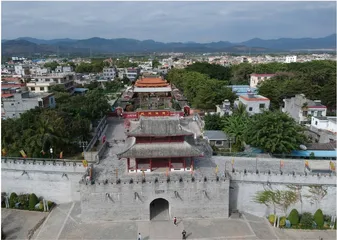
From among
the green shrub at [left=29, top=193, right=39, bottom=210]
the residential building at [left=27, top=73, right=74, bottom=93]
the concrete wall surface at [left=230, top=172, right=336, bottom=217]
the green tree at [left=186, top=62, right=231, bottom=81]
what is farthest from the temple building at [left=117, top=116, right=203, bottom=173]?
the green tree at [left=186, top=62, right=231, bottom=81]

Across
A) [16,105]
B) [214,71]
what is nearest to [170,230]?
[16,105]

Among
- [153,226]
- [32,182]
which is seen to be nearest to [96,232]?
[153,226]

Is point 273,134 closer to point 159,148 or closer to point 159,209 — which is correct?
point 159,148

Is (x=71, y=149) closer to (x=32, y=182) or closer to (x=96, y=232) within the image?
(x=32, y=182)

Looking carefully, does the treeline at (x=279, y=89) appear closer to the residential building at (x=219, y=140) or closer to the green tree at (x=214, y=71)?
the residential building at (x=219, y=140)

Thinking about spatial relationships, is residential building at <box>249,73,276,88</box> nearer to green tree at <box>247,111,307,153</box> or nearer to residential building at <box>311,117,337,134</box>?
residential building at <box>311,117,337,134</box>

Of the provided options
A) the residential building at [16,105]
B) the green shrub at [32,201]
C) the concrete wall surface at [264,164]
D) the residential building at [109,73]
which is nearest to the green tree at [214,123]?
the concrete wall surface at [264,164]
